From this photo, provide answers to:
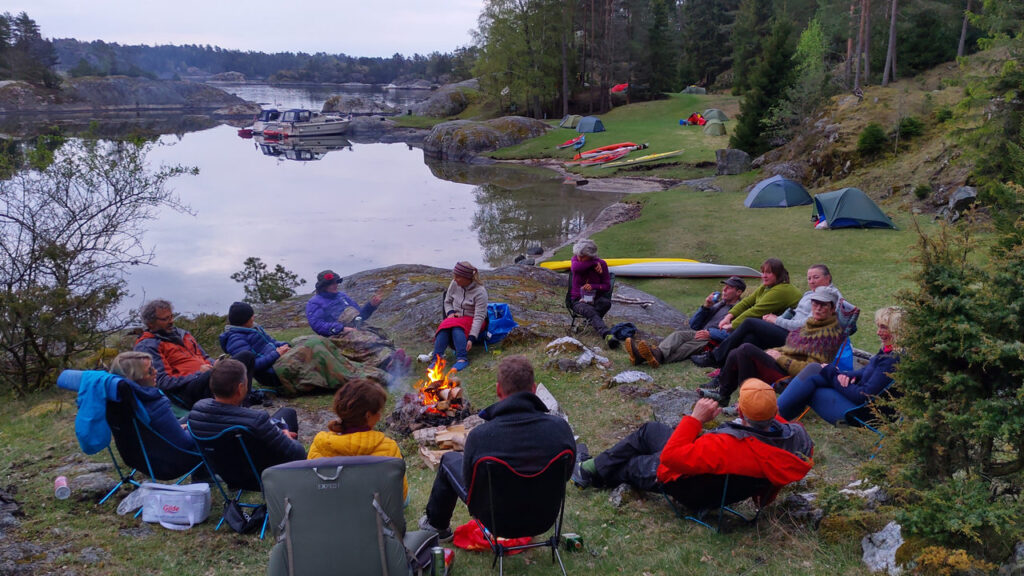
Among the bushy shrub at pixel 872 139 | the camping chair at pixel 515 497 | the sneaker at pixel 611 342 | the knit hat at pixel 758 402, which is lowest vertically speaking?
the sneaker at pixel 611 342

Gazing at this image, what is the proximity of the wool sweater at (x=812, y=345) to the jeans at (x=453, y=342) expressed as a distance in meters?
4.17

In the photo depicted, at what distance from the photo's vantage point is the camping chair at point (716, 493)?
443 cm

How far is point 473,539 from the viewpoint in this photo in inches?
173

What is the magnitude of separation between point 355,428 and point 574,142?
43.9 meters

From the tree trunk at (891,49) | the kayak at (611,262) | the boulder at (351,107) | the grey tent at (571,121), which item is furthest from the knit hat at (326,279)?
the boulder at (351,107)

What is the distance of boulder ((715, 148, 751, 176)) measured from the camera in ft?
108

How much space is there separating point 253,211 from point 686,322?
2273 cm

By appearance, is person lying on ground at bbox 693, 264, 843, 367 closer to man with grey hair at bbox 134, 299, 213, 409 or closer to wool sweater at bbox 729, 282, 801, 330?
wool sweater at bbox 729, 282, 801, 330

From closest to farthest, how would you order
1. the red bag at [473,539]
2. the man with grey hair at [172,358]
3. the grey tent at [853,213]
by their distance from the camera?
the red bag at [473,539] → the man with grey hair at [172,358] → the grey tent at [853,213]

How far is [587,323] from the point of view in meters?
10.3

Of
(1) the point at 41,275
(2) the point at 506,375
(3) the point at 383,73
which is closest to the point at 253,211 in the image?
(1) the point at 41,275

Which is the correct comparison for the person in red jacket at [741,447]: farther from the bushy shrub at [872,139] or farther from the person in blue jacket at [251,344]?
the bushy shrub at [872,139]

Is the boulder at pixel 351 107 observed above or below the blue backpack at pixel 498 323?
above

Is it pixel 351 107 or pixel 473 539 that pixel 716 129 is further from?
pixel 351 107
